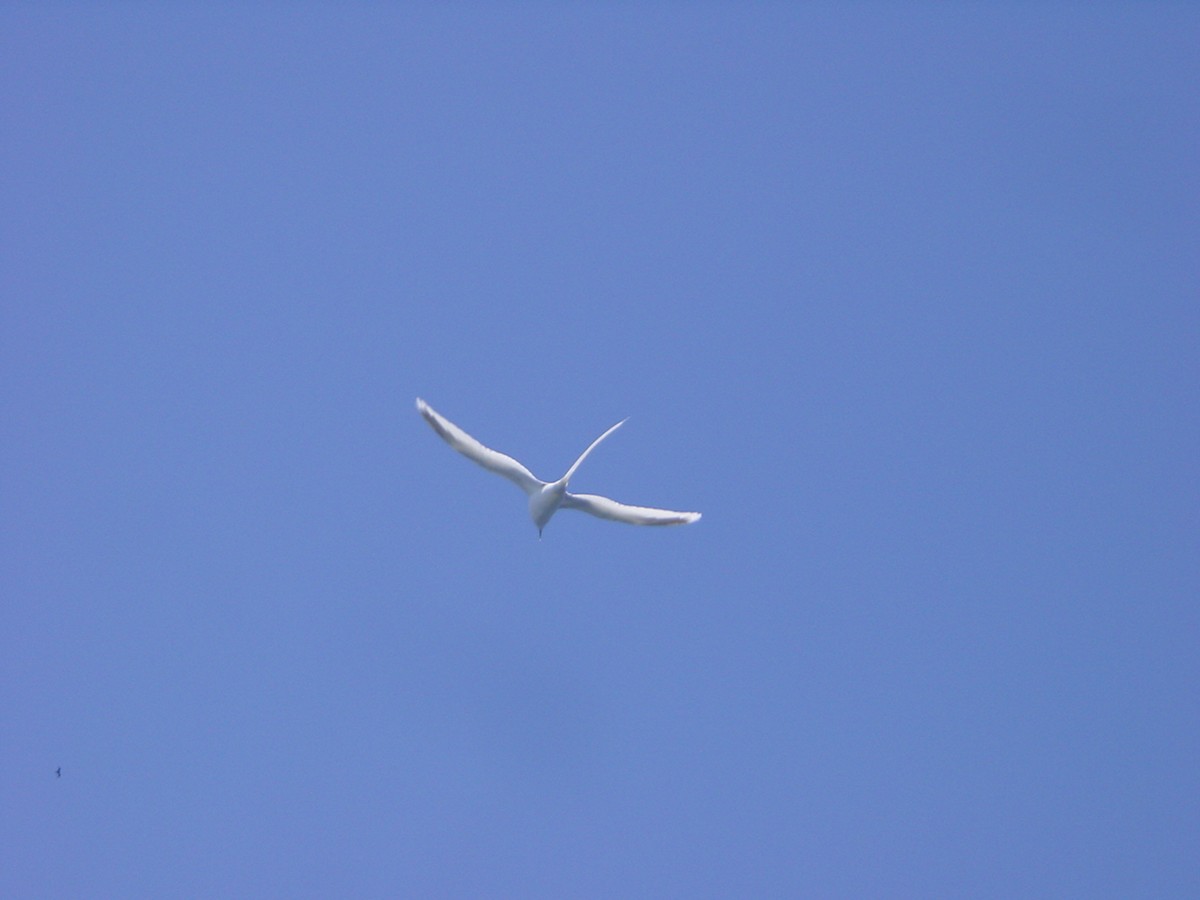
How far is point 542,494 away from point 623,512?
5.56 ft

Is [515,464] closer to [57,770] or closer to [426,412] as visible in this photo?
[426,412]

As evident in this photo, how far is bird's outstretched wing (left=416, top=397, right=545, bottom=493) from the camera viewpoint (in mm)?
46031

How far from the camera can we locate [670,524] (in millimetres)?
47594

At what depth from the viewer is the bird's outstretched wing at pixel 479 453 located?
4603 centimetres

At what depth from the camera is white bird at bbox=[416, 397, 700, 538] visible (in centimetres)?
4641

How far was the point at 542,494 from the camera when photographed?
1850 inches

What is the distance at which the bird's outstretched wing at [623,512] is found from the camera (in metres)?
47.4

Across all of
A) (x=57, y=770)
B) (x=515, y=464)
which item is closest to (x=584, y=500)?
(x=515, y=464)

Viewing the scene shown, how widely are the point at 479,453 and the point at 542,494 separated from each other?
1.45m

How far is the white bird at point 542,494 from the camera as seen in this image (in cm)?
4641

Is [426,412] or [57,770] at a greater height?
[426,412]

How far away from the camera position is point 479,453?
46844 millimetres

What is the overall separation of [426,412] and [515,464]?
2216 millimetres

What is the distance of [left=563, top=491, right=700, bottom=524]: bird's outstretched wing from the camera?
47406 mm
